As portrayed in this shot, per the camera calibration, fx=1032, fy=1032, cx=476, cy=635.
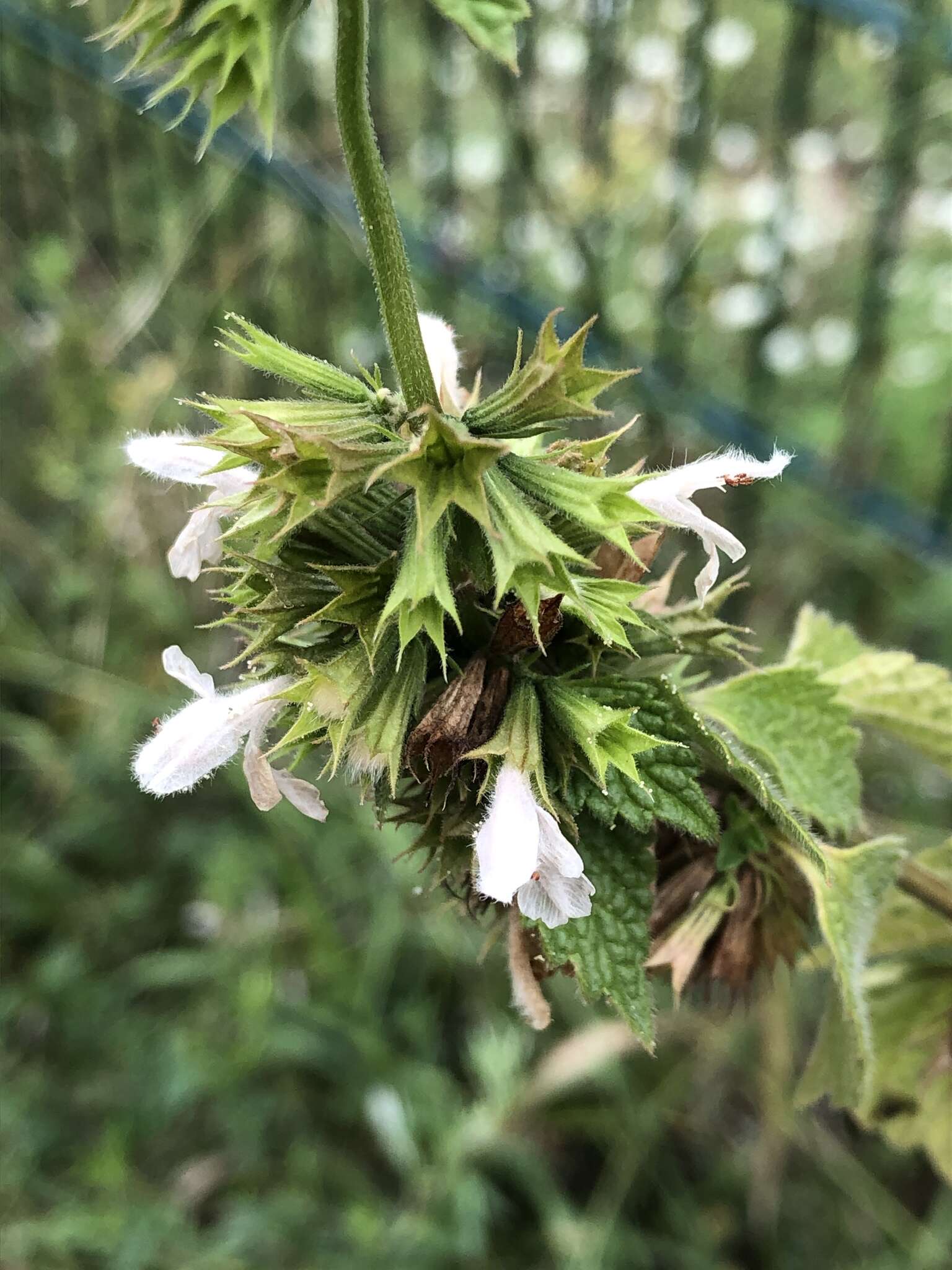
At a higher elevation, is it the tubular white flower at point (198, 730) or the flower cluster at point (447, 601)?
the flower cluster at point (447, 601)

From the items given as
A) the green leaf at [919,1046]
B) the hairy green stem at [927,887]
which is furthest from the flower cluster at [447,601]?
the green leaf at [919,1046]

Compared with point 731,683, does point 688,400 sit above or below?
above

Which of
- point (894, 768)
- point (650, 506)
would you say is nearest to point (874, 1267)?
point (894, 768)

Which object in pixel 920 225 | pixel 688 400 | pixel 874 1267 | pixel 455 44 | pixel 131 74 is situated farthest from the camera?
pixel 455 44

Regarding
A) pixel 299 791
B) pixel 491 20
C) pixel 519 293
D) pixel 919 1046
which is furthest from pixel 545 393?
pixel 519 293

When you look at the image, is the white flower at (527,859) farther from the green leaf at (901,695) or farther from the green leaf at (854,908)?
the green leaf at (901,695)

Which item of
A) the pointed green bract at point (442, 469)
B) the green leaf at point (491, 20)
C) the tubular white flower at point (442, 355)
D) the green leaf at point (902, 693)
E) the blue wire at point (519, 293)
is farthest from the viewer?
the blue wire at point (519, 293)

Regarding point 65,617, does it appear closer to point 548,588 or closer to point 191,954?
point 191,954
